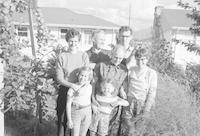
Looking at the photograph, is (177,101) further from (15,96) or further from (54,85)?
(15,96)

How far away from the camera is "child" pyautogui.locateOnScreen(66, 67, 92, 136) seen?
2.87 meters

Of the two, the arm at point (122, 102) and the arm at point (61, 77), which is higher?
the arm at point (61, 77)

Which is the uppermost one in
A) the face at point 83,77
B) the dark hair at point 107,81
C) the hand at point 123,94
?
the face at point 83,77

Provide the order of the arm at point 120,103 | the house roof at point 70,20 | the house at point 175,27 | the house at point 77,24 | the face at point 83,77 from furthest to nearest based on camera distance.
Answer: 1. the house at point 175,27
2. the house roof at point 70,20
3. the house at point 77,24
4. the arm at point 120,103
5. the face at point 83,77

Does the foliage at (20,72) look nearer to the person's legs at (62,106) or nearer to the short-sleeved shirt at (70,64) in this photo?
the person's legs at (62,106)

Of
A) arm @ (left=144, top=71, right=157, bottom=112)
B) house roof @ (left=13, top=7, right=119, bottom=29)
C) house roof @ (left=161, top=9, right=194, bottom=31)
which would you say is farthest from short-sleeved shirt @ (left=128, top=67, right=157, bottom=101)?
house roof @ (left=161, top=9, right=194, bottom=31)

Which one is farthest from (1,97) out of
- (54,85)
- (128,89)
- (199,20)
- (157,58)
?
(199,20)

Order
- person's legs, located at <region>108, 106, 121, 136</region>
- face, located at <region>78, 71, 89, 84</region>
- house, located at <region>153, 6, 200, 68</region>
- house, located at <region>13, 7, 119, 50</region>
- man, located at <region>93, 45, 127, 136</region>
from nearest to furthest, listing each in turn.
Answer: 1. face, located at <region>78, 71, 89, 84</region>
2. man, located at <region>93, 45, 127, 136</region>
3. person's legs, located at <region>108, 106, 121, 136</region>
4. house, located at <region>13, 7, 119, 50</region>
5. house, located at <region>153, 6, 200, 68</region>

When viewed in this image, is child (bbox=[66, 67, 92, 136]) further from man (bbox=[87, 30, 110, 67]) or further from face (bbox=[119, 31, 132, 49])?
face (bbox=[119, 31, 132, 49])

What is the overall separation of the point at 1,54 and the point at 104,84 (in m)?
1.18

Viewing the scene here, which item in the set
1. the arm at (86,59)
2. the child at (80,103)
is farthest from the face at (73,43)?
the child at (80,103)

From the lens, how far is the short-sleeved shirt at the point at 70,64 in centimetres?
292

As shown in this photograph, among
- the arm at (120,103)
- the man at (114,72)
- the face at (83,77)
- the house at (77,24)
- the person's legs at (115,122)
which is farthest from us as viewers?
the house at (77,24)

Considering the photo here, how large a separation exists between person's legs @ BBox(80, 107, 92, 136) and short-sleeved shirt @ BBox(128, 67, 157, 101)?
54 centimetres
